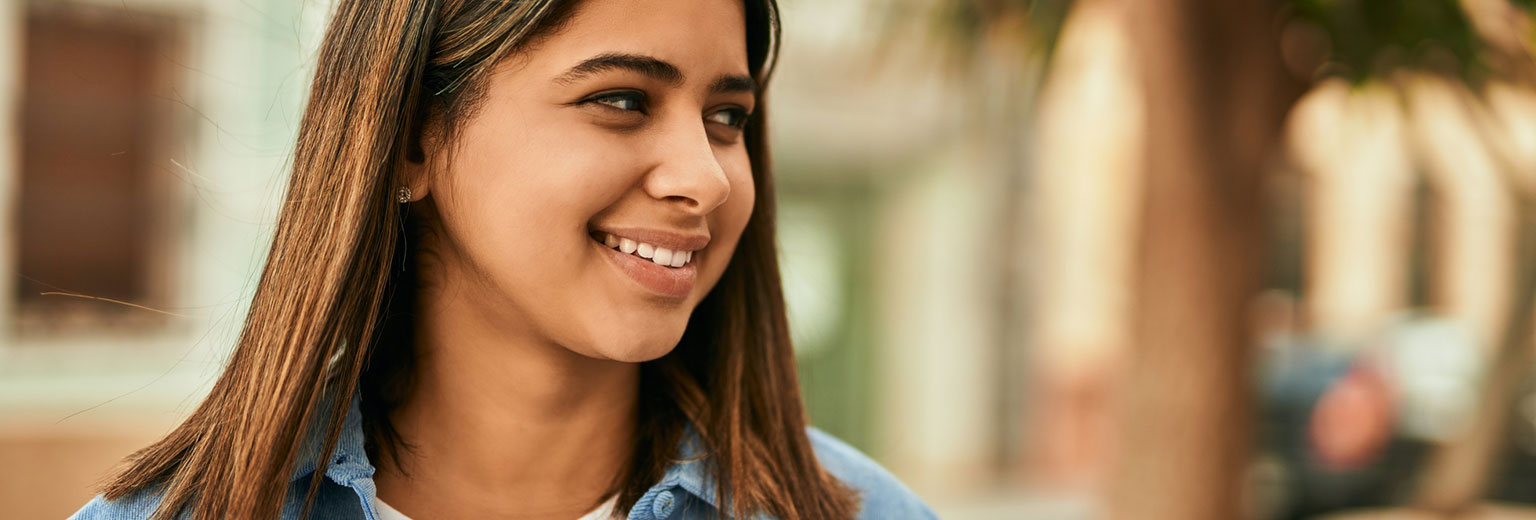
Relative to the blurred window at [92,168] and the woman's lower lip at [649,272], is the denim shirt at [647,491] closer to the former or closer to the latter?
the woman's lower lip at [649,272]

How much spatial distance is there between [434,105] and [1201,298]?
7.39 feet

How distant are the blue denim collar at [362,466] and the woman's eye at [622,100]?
1.54 ft

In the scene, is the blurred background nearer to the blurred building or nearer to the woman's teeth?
the blurred building

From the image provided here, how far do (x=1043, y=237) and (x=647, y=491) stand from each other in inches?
348

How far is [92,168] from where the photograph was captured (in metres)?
6.34

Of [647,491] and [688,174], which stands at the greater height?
[688,174]

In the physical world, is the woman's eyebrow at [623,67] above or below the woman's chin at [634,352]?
above

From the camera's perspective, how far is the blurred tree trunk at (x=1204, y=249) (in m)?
3.29

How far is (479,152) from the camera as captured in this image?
1.56 meters

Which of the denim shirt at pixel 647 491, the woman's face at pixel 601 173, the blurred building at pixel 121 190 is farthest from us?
the blurred building at pixel 121 190

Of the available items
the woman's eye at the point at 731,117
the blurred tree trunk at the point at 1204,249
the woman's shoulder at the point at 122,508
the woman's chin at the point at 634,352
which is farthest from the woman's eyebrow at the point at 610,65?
the blurred tree trunk at the point at 1204,249

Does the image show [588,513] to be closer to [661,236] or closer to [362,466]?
[362,466]

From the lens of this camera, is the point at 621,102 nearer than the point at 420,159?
Yes

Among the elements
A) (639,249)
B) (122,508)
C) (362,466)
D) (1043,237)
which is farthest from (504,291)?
(1043,237)
